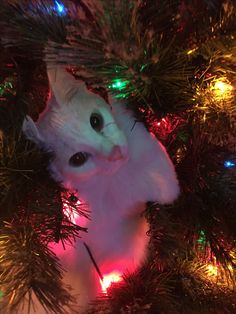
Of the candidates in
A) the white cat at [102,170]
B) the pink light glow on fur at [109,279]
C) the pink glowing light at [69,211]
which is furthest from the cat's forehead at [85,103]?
the pink light glow on fur at [109,279]

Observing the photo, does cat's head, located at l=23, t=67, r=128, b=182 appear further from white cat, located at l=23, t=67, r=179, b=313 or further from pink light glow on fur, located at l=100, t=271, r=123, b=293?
pink light glow on fur, located at l=100, t=271, r=123, b=293

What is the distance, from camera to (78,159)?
450 millimetres

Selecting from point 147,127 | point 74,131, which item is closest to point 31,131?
point 74,131

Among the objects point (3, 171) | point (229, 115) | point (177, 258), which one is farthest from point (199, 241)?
point (3, 171)

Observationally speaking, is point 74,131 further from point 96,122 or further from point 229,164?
point 229,164

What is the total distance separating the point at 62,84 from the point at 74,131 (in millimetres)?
61

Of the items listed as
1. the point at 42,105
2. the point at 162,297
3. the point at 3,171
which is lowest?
the point at 162,297

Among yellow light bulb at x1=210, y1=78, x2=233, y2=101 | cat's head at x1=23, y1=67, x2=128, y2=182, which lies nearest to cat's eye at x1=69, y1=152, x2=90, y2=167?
cat's head at x1=23, y1=67, x2=128, y2=182

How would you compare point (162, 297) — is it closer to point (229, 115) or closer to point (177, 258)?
point (177, 258)

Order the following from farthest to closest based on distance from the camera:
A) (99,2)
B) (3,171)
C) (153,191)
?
1. (153,191)
2. (3,171)
3. (99,2)

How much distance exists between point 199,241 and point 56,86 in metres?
0.32

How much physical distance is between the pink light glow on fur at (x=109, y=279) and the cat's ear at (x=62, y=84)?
281 millimetres

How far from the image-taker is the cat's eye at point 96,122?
1.49ft

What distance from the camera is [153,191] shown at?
1.69 feet
